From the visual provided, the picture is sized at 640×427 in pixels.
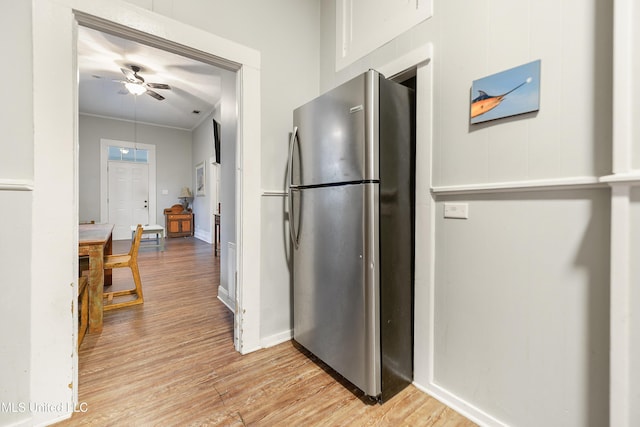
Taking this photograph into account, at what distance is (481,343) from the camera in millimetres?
1281

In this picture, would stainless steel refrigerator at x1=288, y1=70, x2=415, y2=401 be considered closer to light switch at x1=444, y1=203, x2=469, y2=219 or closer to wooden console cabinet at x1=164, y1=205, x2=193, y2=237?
light switch at x1=444, y1=203, x2=469, y2=219

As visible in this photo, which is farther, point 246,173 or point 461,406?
point 246,173

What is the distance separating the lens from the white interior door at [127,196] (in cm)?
670

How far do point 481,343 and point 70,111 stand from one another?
233 cm

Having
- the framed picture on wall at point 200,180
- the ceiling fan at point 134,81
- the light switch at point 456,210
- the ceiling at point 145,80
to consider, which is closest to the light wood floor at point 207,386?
the light switch at point 456,210

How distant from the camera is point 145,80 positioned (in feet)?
14.7

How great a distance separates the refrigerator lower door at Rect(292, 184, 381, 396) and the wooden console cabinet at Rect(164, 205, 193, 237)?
639cm

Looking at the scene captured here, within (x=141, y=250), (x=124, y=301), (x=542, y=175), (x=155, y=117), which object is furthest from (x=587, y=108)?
(x=155, y=117)

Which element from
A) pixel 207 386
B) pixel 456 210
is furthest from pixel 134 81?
pixel 456 210

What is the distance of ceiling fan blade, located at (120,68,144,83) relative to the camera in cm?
402

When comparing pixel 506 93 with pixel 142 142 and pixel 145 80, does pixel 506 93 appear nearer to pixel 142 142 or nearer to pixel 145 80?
pixel 145 80

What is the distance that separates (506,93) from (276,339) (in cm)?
210

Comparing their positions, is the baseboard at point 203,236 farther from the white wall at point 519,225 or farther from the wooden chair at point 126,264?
the white wall at point 519,225

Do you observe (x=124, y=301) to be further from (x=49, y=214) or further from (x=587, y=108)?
(x=587, y=108)
